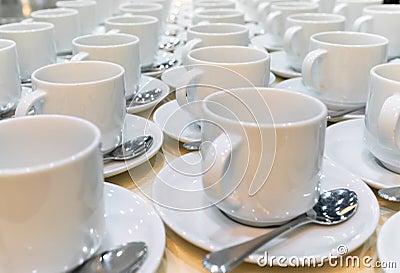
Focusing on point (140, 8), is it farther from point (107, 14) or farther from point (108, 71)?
point (108, 71)

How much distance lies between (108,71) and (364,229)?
0.37 metres

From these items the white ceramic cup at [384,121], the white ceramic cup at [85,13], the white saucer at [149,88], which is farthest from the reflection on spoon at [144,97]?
the white ceramic cup at [85,13]

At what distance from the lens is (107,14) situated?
146 centimetres

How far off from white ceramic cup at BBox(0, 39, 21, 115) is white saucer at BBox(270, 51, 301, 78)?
0.45 meters

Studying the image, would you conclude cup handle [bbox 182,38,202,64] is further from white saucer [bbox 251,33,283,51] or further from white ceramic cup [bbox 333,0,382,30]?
white ceramic cup [bbox 333,0,382,30]

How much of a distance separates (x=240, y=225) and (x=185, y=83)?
0.73 ft

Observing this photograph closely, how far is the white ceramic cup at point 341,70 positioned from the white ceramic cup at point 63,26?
0.53 m

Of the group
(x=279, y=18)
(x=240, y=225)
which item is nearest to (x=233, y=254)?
(x=240, y=225)

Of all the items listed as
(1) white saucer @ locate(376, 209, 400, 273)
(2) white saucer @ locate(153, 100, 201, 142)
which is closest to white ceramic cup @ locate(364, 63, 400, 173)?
(1) white saucer @ locate(376, 209, 400, 273)

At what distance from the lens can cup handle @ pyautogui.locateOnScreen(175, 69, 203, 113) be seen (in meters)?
0.60

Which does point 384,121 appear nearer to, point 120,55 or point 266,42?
point 120,55

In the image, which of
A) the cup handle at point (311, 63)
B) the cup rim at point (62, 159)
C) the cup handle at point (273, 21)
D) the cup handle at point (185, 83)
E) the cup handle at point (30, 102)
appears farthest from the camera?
the cup handle at point (273, 21)

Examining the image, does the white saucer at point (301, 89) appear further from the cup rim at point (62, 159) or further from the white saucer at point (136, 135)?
the cup rim at point (62, 159)

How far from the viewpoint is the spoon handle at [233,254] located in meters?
0.37
